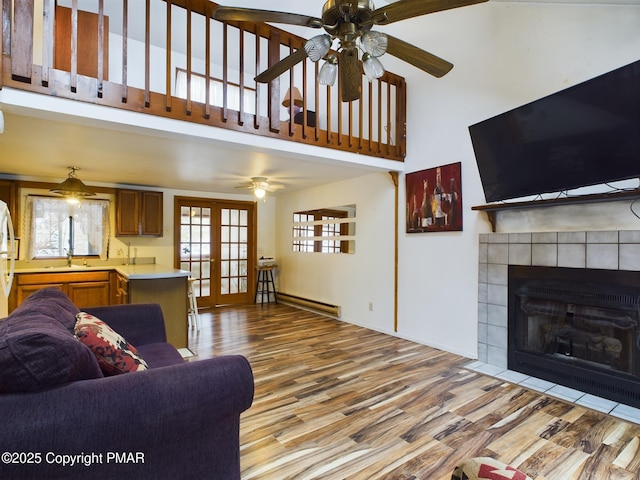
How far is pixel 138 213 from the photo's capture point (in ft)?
18.2

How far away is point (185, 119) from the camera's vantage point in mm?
2703

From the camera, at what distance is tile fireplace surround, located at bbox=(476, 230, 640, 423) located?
8.37 ft

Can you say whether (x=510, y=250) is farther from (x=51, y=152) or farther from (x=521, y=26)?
(x=51, y=152)

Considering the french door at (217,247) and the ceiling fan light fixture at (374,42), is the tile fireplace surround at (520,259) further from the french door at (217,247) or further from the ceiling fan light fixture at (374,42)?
the french door at (217,247)

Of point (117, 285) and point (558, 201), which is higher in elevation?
point (558, 201)

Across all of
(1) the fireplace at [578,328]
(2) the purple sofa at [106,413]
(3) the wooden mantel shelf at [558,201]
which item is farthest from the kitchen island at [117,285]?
(1) the fireplace at [578,328]

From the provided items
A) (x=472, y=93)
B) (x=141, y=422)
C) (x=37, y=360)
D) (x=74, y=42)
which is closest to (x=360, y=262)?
(x=472, y=93)

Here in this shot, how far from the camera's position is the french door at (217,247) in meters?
6.23

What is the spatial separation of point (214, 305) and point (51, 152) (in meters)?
3.63

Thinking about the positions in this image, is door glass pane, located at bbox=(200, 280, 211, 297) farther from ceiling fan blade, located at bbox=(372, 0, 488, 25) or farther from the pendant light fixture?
ceiling fan blade, located at bbox=(372, 0, 488, 25)

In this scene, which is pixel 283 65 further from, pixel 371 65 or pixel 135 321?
pixel 135 321

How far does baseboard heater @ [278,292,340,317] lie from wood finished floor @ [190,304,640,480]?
1726mm

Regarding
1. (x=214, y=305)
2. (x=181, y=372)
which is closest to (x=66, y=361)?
(x=181, y=372)

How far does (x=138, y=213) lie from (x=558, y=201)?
18.5ft
